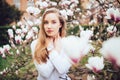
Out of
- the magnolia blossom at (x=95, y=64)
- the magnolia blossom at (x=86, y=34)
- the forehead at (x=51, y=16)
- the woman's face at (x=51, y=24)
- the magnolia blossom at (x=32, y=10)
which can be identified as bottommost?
the magnolia blossom at (x=95, y=64)

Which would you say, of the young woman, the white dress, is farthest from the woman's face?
the white dress

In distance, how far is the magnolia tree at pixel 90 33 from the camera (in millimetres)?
A: 2543

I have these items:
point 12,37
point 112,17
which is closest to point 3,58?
point 12,37

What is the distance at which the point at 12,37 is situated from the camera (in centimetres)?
262

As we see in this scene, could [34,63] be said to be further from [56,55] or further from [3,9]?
[3,9]

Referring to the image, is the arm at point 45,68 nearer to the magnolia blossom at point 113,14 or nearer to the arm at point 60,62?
the arm at point 60,62

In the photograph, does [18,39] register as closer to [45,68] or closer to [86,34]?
[45,68]

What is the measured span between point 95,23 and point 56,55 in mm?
301

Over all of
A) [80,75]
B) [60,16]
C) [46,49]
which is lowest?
[80,75]

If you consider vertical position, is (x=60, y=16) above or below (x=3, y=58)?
above

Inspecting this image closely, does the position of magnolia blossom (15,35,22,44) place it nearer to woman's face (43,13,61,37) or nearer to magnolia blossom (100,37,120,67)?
woman's face (43,13,61,37)

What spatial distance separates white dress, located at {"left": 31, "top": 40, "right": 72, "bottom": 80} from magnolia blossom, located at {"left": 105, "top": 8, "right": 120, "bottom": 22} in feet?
1.15

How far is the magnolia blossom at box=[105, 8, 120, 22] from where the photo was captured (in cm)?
258

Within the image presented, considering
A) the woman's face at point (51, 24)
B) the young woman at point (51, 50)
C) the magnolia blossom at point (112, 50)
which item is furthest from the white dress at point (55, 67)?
the magnolia blossom at point (112, 50)
